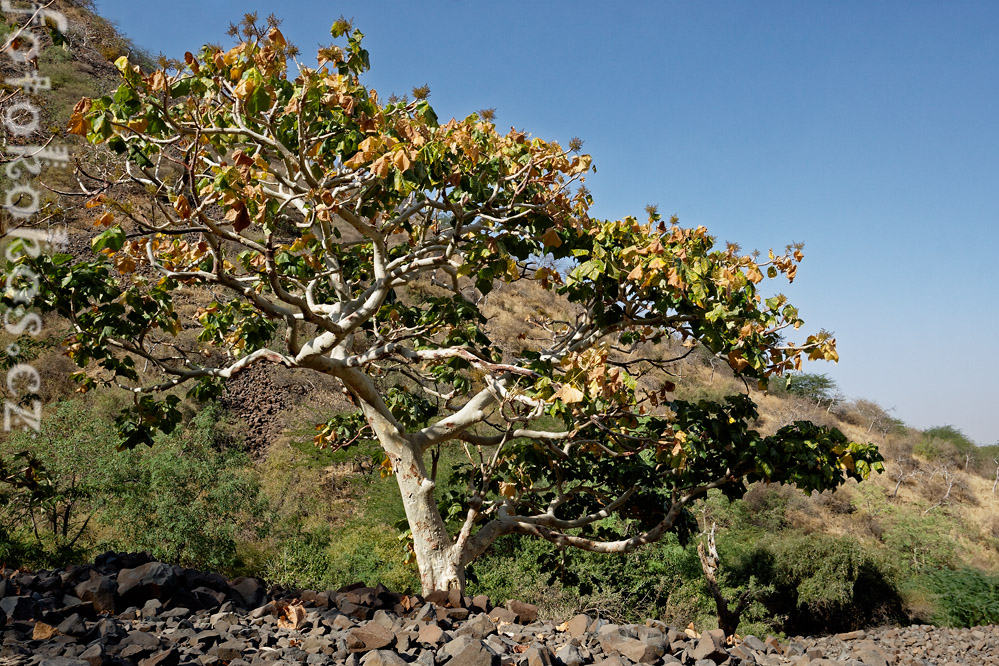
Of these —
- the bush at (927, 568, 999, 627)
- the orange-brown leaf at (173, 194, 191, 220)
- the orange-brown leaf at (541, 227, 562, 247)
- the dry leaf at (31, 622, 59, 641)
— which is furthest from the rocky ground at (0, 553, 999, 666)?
the bush at (927, 568, 999, 627)

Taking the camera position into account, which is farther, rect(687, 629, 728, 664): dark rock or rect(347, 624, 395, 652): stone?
rect(687, 629, 728, 664): dark rock

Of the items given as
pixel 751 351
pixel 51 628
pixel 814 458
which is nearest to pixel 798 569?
pixel 814 458

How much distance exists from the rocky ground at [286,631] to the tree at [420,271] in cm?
125

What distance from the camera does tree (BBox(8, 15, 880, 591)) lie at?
411 centimetres

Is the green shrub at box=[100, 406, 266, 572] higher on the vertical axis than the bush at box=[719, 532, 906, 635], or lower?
higher

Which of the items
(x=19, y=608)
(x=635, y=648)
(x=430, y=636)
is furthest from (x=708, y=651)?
(x=19, y=608)

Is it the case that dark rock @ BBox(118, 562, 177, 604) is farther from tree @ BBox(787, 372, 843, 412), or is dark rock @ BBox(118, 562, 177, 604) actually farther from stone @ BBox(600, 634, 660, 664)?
tree @ BBox(787, 372, 843, 412)

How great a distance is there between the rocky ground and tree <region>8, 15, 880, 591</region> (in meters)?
1.25

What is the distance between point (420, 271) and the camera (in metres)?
5.47

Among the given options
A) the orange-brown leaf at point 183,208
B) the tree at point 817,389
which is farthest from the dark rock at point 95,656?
the tree at point 817,389

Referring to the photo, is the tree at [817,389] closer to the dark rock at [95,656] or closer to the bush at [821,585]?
the bush at [821,585]

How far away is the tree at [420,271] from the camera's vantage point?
4105 millimetres

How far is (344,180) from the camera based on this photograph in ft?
15.5

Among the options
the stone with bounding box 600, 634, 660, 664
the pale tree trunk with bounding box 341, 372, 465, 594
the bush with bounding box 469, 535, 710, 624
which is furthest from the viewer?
the bush with bounding box 469, 535, 710, 624
